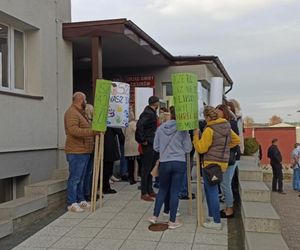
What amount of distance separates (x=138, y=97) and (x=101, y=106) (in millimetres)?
2663

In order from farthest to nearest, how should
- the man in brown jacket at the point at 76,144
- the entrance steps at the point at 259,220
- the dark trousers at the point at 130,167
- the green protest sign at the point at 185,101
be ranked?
the dark trousers at the point at 130,167 < the man in brown jacket at the point at 76,144 < the green protest sign at the point at 185,101 < the entrance steps at the point at 259,220

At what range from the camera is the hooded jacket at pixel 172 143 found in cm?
626

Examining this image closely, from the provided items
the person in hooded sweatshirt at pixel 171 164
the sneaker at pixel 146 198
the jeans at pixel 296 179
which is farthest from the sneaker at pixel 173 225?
the jeans at pixel 296 179

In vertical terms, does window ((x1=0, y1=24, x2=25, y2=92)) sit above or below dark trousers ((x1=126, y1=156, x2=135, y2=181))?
above

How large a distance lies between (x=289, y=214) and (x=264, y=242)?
24.9ft

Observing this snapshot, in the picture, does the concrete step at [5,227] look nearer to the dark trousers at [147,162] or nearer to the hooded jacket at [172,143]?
the hooded jacket at [172,143]

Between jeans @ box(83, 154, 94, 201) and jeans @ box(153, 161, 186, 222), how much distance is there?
175cm

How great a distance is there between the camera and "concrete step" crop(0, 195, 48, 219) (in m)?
6.14

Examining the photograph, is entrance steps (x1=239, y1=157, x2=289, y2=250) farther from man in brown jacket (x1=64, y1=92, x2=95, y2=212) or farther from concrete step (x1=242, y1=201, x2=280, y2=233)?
man in brown jacket (x1=64, y1=92, x2=95, y2=212)

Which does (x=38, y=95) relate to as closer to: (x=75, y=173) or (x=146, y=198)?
(x=75, y=173)

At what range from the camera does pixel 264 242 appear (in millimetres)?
4879

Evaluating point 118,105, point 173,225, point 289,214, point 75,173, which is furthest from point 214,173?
point 289,214

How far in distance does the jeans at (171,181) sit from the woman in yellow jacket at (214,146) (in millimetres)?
373

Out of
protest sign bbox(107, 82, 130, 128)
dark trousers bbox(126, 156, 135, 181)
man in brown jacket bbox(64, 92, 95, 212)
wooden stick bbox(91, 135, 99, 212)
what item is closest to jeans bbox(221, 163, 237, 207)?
wooden stick bbox(91, 135, 99, 212)
